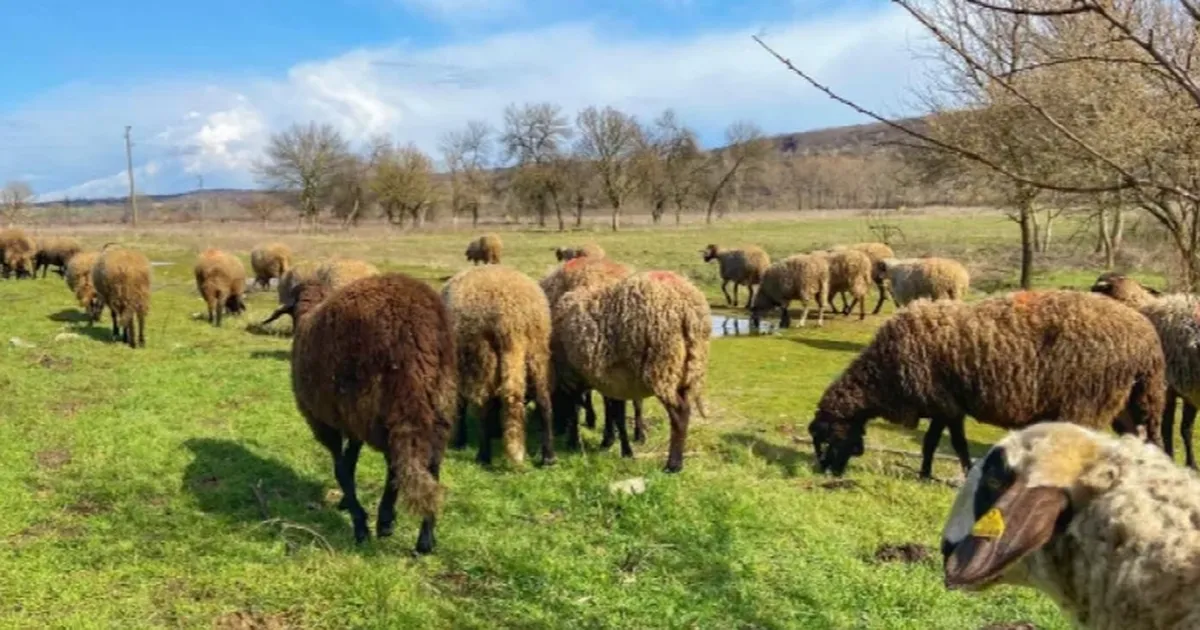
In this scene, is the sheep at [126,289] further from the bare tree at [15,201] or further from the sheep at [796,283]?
the bare tree at [15,201]

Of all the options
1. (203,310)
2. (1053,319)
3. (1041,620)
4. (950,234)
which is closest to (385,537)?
(1041,620)

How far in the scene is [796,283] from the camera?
23969 millimetres

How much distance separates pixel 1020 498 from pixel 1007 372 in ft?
22.8

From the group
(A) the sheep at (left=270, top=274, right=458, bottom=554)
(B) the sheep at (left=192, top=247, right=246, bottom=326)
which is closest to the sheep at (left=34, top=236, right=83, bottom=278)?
(B) the sheep at (left=192, top=247, right=246, bottom=326)

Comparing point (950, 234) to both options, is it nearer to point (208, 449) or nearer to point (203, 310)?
point (203, 310)

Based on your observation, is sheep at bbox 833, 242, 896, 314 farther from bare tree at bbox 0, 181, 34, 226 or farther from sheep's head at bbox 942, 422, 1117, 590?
bare tree at bbox 0, 181, 34, 226

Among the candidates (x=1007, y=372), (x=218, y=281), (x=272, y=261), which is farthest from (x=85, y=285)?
(x=1007, y=372)

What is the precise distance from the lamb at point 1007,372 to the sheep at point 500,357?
10.5ft

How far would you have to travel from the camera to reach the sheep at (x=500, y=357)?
9102 mm

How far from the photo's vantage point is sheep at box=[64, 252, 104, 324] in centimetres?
2002

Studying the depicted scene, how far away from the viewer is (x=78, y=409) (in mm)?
10625

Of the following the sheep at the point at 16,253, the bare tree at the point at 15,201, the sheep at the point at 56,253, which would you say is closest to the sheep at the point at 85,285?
the sheep at the point at 56,253

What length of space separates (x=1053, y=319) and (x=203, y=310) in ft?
67.5

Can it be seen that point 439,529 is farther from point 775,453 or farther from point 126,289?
point 126,289
